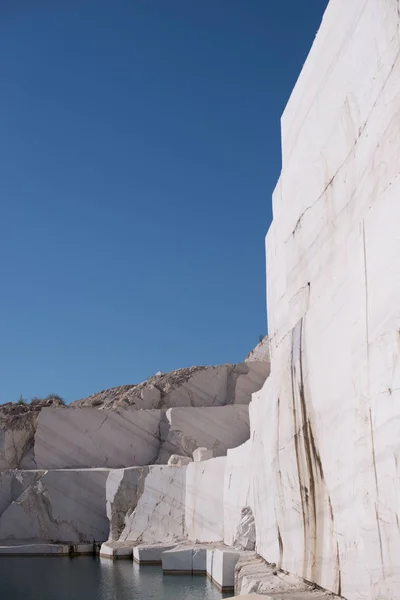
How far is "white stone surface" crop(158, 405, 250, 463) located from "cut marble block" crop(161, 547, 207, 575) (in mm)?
3897

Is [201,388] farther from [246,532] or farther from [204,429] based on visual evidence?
[246,532]

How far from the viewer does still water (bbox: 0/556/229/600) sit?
22.8 feet

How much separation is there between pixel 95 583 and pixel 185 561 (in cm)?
108

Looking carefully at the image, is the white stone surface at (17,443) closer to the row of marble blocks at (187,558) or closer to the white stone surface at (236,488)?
the row of marble blocks at (187,558)

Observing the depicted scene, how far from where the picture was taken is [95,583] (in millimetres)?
7801

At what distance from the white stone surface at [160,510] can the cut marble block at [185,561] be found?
1.62 metres

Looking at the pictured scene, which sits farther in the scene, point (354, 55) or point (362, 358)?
point (354, 55)

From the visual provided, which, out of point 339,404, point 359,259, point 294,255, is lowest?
point 339,404

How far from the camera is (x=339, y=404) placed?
3.59 m

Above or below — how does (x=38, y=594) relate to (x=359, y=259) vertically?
below

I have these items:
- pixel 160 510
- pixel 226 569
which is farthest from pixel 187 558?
pixel 160 510

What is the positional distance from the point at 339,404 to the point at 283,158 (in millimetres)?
2730

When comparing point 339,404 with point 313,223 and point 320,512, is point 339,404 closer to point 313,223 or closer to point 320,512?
point 320,512

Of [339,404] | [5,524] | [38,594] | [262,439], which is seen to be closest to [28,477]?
[5,524]
